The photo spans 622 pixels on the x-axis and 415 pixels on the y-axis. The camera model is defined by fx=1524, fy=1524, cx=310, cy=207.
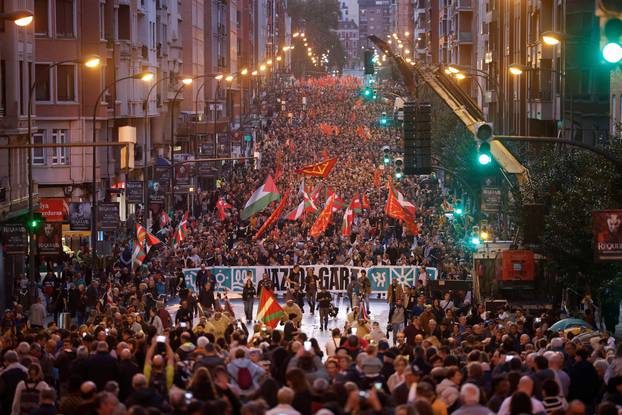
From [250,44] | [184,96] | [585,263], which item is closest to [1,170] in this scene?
[585,263]

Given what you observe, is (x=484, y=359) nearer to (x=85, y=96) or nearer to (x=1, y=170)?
(x=1, y=170)

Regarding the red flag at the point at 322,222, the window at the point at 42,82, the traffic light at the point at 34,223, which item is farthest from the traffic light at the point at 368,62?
the traffic light at the point at 34,223

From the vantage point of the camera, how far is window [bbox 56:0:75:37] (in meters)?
57.7

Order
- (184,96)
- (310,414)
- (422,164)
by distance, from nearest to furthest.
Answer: (310,414) → (422,164) → (184,96)

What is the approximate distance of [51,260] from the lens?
4588 cm

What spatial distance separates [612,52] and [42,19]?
1773 inches

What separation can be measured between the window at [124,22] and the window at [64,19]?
783cm

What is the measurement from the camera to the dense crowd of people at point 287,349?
14.8m

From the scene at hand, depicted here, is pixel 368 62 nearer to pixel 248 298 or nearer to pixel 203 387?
pixel 248 298

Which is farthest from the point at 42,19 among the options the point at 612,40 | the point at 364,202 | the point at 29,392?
the point at 612,40

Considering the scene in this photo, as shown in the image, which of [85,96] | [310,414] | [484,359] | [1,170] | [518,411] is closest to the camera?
[518,411]

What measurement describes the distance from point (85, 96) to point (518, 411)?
47.0m

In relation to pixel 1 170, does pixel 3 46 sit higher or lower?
higher

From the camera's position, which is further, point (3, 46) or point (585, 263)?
point (3, 46)
